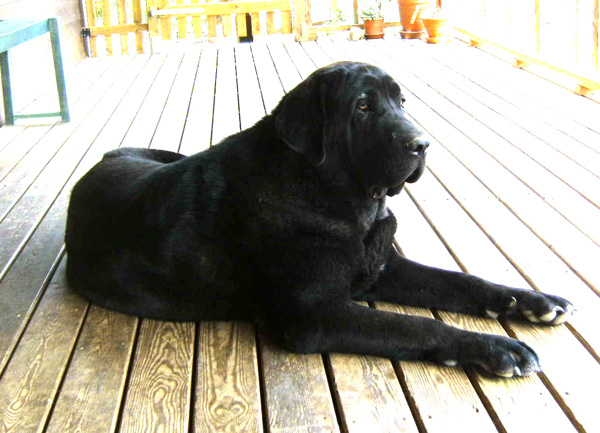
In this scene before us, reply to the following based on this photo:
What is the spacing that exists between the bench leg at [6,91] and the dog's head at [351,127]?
141 inches

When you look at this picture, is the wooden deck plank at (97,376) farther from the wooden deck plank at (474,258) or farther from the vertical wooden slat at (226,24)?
the vertical wooden slat at (226,24)

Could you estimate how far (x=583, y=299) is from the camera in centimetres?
247

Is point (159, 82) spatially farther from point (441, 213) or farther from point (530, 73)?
point (441, 213)

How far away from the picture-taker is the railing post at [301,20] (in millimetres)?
8523

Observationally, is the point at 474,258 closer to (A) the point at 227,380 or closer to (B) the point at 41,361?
(A) the point at 227,380

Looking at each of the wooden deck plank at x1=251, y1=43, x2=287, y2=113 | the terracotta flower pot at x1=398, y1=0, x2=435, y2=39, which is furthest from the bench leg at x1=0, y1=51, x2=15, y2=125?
the terracotta flower pot at x1=398, y1=0, x2=435, y2=39

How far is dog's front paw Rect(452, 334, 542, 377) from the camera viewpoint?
6.72 feet

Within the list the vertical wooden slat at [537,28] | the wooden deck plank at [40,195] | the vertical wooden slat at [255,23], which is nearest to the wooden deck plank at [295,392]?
the wooden deck plank at [40,195]

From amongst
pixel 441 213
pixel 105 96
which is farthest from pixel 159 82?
pixel 441 213

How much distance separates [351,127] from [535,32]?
14.8ft

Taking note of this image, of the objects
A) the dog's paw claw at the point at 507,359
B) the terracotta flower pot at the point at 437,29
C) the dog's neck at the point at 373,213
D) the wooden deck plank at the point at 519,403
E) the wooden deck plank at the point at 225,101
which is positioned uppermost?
the terracotta flower pot at the point at 437,29

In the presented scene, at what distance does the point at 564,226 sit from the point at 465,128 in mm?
1694

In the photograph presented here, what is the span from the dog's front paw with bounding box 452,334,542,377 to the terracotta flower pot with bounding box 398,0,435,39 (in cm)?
646

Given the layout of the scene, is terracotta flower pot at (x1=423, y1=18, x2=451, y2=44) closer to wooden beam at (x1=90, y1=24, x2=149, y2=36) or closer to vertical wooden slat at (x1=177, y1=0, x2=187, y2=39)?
vertical wooden slat at (x1=177, y1=0, x2=187, y2=39)
